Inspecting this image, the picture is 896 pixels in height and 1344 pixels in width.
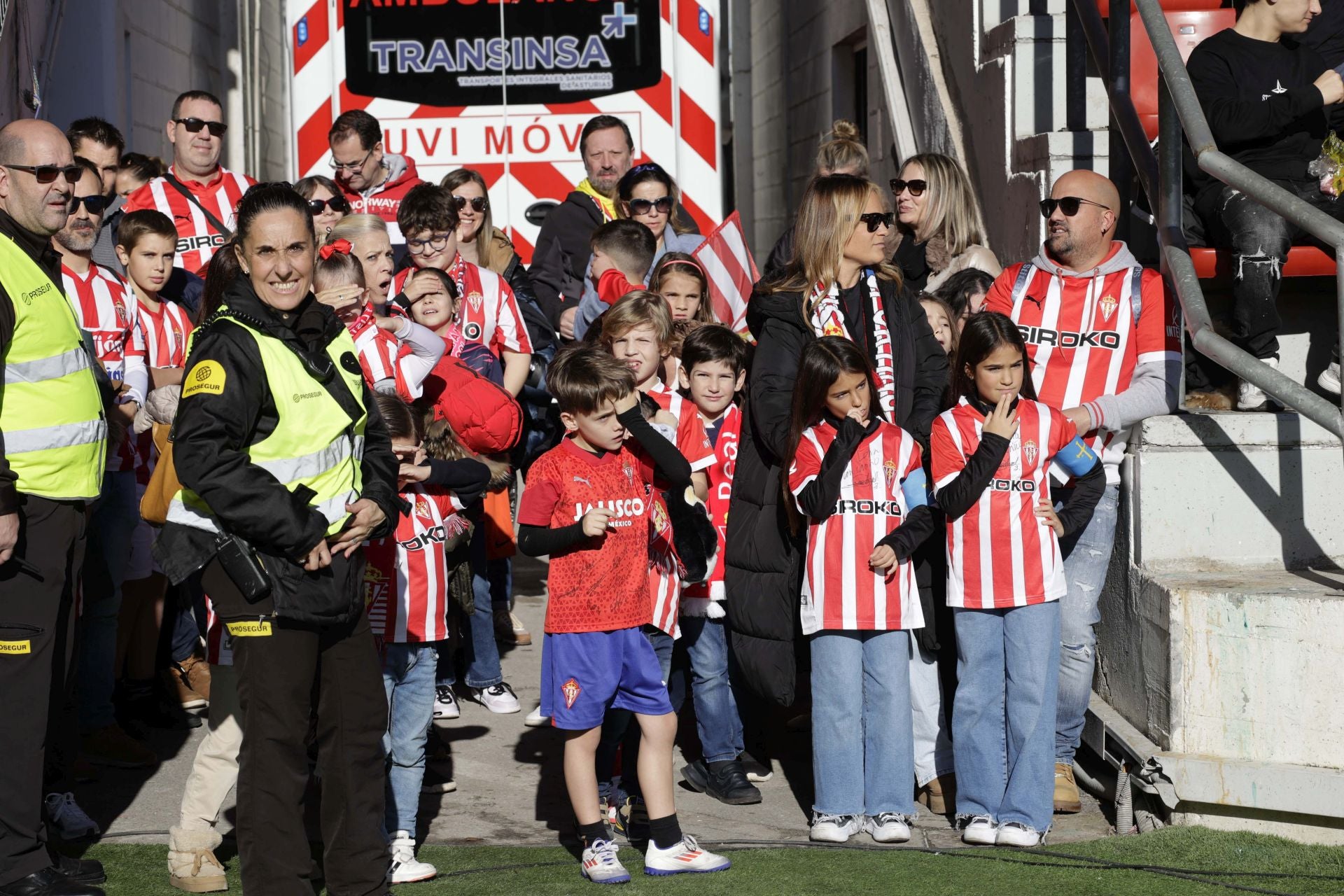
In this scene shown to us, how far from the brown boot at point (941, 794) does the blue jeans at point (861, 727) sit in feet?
0.93

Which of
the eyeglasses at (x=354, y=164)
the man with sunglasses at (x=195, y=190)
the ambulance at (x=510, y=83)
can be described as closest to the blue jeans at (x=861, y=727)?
the man with sunglasses at (x=195, y=190)

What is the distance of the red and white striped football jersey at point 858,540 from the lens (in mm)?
4762

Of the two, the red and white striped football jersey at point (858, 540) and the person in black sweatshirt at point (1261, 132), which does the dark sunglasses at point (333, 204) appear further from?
the person in black sweatshirt at point (1261, 132)

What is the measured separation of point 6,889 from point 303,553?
49.6 inches

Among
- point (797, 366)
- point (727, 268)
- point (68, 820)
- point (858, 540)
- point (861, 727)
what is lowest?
point (68, 820)

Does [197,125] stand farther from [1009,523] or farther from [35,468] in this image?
[1009,523]

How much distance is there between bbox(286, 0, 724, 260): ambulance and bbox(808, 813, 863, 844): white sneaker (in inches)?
161

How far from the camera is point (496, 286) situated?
21.2 feet

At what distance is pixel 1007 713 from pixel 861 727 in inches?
17.1

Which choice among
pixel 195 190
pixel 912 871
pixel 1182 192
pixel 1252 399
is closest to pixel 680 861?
pixel 912 871

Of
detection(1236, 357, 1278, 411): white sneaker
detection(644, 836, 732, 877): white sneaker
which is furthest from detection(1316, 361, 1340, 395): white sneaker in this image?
detection(644, 836, 732, 877): white sneaker

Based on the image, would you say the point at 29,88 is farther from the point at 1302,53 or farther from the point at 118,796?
the point at 1302,53

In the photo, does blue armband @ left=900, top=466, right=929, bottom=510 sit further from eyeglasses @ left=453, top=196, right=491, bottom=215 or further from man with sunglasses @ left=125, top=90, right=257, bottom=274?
man with sunglasses @ left=125, top=90, right=257, bottom=274

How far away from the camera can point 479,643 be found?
621 cm
